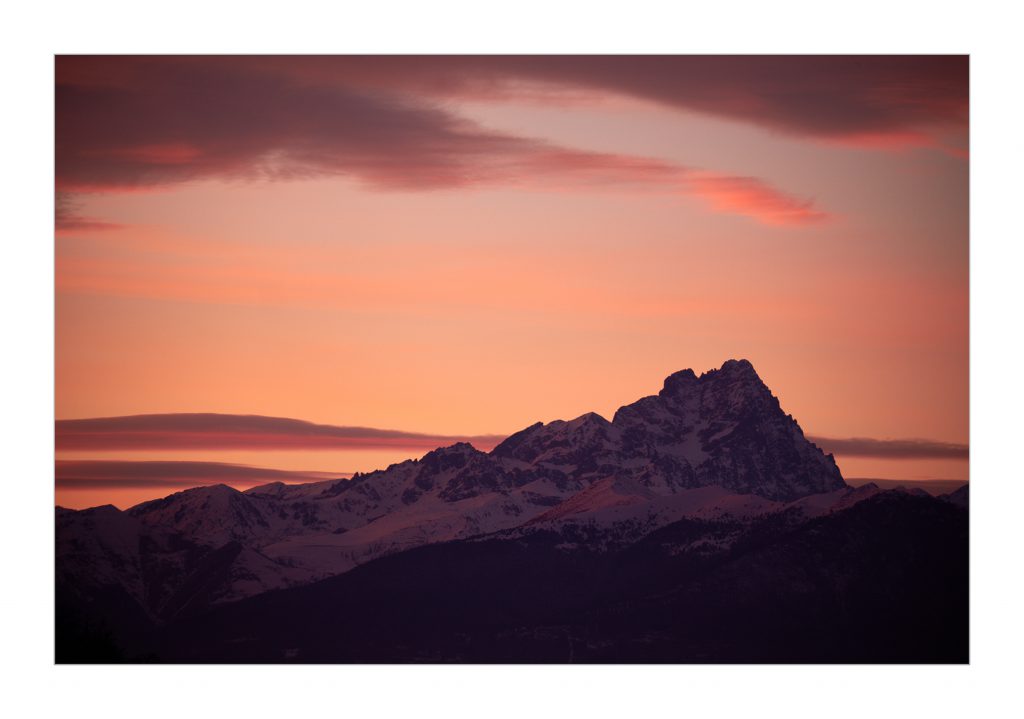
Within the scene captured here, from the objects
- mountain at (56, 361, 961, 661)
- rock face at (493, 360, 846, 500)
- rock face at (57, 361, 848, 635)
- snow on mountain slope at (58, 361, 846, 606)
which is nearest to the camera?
mountain at (56, 361, 961, 661)

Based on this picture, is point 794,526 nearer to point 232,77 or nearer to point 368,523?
point 368,523

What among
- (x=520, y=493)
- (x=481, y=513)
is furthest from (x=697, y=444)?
(x=481, y=513)

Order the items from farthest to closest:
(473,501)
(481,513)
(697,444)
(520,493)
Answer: (697,444) → (520,493) → (473,501) → (481,513)

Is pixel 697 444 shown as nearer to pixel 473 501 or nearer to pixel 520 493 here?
pixel 520 493

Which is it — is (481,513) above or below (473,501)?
below

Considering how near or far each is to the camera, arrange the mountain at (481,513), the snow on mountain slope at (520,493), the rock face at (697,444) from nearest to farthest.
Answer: the mountain at (481,513) < the snow on mountain slope at (520,493) < the rock face at (697,444)

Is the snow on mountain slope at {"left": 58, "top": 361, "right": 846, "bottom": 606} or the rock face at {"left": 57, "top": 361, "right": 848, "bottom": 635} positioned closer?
the rock face at {"left": 57, "top": 361, "right": 848, "bottom": 635}

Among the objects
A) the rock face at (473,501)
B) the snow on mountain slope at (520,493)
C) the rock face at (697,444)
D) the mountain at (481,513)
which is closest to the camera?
the mountain at (481,513)

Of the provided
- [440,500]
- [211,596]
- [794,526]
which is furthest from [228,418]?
[794,526]
